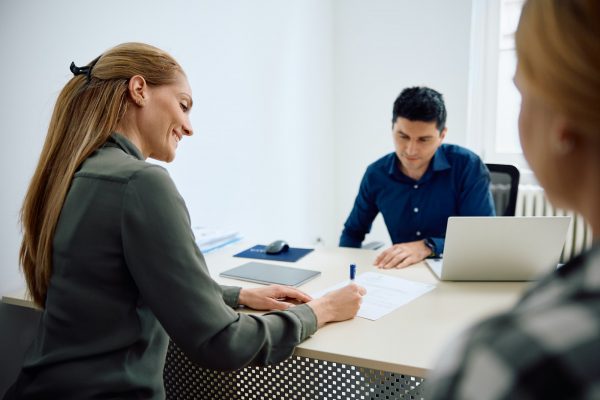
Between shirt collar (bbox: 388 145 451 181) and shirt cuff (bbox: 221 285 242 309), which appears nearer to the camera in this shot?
shirt cuff (bbox: 221 285 242 309)

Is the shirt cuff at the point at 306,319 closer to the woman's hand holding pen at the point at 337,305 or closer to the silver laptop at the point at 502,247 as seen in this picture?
the woman's hand holding pen at the point at 337,305

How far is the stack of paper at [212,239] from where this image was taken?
1846 mm

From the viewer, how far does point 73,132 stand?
1035 mm

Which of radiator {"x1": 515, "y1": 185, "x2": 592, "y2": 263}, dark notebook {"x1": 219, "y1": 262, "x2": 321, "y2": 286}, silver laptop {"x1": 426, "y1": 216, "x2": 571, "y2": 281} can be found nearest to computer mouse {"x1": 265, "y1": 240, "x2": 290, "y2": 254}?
dark notebook {"x1": 219, "y1": 262, "x2": 321, "y2": 286}

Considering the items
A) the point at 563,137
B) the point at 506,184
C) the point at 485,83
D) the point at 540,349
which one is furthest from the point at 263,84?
the point at 540,349

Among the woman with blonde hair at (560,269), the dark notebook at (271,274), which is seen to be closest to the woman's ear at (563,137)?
the woman with blonde hair at (560,269)

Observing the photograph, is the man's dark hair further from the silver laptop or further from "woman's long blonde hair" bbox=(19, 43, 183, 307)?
"woman's long blonde hair" bbox=(19, 43, 183, 307)

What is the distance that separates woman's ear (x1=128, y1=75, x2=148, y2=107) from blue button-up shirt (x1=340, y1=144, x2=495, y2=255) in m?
1.28

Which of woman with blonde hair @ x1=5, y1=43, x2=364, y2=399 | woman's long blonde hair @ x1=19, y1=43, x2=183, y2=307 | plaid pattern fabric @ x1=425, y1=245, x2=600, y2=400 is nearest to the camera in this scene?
plaid pattern fabric @ x1=425, y1=245, x2=600, y2=400

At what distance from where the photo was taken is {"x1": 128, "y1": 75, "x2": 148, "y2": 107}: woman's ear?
1.04 meters

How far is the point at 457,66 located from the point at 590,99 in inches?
121

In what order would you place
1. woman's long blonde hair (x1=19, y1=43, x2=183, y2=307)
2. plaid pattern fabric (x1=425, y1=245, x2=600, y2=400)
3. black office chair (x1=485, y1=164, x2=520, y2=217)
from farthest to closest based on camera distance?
black office chair (x1=485, y1=164, x2=520, y2=217) < woman's long blonde hair (x1=19, y1=43, x2=183, y2=307) < plaid pattern fabric (x1=425, y1=245, x2=600, y2=400)

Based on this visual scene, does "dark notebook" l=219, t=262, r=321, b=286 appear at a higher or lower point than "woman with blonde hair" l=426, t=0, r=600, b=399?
lower

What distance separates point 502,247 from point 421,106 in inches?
28.3
